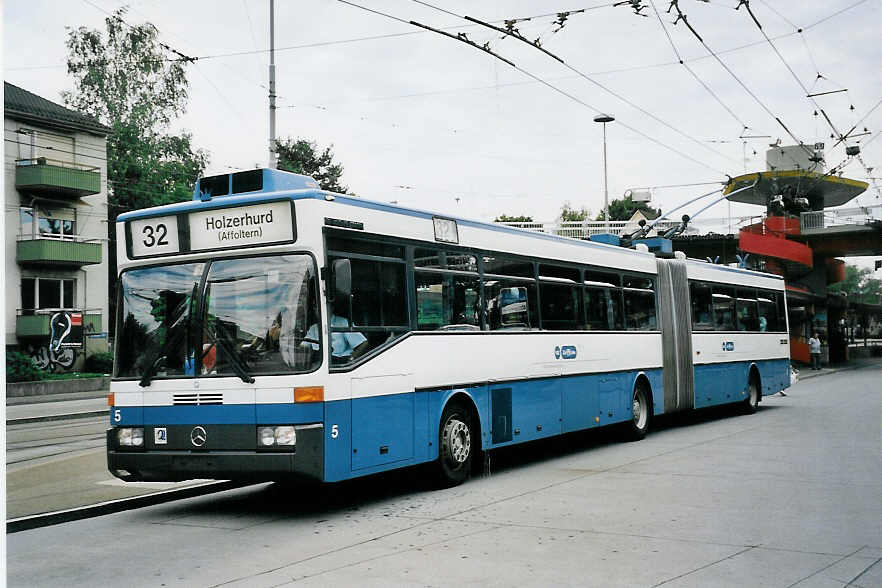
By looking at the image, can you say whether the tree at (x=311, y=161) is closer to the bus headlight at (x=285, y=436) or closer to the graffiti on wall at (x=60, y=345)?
the graffiti on wall at (x=60, y=345)

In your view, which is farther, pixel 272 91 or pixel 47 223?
pixel 47 223

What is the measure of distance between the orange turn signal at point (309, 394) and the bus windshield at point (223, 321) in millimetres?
183

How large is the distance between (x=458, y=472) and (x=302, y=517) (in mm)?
2296

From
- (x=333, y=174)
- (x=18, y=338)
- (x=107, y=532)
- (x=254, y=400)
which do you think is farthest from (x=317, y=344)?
(x=333, y=174)

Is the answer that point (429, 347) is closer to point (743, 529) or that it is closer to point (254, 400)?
point (254, 400)

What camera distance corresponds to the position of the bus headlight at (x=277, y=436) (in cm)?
867

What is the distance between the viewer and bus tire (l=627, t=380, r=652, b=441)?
15922 mm

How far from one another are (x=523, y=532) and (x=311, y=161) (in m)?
55.7

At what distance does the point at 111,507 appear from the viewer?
9.69 meters

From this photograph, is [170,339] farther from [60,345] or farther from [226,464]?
[60,345]

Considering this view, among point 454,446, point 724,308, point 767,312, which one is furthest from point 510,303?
point 767,312

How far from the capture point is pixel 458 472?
1096 cm

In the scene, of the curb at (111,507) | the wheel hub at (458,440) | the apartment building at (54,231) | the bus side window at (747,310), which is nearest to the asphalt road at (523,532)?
the curb at (111,507)

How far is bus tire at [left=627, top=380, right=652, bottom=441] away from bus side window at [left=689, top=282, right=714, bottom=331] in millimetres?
2639
